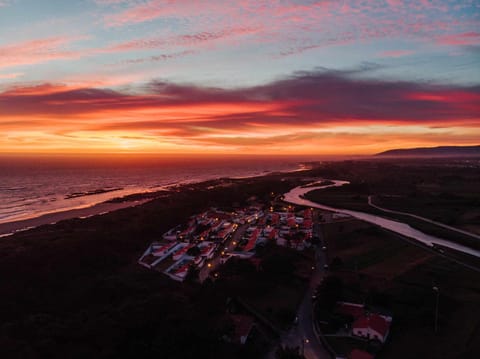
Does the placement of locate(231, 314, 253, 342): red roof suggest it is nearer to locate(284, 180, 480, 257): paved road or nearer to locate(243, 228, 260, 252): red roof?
locate(243, 228, 260, 252): red roof

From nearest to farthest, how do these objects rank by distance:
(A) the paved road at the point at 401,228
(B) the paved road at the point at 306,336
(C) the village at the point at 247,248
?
(B) the paved road at the point at 306,336
(C) the village at the point at 247,248
(A) the paved road at the point at 401,228

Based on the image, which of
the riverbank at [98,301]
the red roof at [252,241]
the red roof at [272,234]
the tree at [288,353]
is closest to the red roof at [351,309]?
the tree at [288,353]

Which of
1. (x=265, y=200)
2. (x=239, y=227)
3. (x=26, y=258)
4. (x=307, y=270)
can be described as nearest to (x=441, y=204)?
(x=265, y=200)

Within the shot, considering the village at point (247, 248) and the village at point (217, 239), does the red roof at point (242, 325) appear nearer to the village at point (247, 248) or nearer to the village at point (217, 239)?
the village at point (247, 248)

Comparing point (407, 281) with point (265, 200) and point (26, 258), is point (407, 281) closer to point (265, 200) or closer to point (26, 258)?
point (26, 258)

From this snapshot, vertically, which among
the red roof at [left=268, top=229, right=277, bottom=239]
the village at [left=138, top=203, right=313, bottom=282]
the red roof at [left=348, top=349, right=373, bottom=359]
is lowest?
the red roof at [left=348, top=349, right=373, bottom=359]

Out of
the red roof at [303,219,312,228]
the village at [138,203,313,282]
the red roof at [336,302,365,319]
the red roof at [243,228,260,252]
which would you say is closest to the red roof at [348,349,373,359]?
the red roof at [336,302,365,319]

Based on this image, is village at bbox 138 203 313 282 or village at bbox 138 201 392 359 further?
village at bbox 138 203 313 282

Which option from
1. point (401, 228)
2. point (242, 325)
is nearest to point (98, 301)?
point (242, 325)
